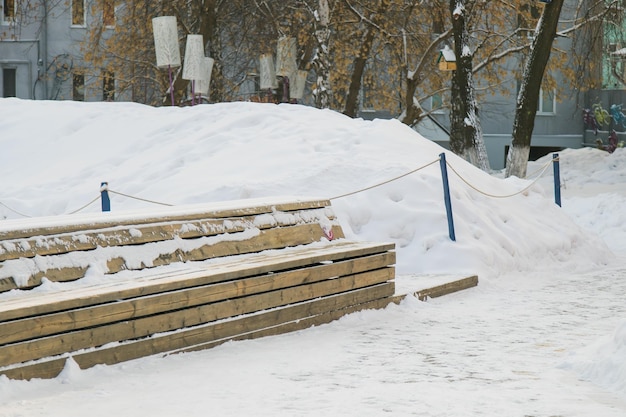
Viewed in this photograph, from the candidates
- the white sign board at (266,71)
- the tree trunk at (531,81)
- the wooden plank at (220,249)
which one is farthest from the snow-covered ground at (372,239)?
the white sign board at (266,71)

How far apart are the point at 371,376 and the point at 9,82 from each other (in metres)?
40.5

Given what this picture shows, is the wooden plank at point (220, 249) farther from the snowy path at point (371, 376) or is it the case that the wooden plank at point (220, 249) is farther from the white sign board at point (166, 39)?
the white sign board at point (166, 39)

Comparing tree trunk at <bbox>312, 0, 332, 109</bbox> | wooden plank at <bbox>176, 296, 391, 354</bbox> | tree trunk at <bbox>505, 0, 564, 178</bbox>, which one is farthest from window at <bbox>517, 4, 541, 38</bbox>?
wooden plank at <bbox>176, 296, 391, 354</bbox>

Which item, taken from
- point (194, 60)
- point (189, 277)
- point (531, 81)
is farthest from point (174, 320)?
point (531, 81)

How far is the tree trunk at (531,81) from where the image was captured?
20.3 metres

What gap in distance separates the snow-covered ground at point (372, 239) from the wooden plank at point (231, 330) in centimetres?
7

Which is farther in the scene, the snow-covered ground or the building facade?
the building facade

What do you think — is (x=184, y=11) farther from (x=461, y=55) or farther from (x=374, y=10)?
(x=461, y=55)

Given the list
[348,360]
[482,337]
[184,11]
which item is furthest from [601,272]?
[184,11]

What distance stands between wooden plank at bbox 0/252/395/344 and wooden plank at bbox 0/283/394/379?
0.16 metres

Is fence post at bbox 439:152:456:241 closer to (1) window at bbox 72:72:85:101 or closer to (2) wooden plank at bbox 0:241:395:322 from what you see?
(2) wooden plank at bbox 0:241:395:322

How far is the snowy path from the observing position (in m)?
6.05

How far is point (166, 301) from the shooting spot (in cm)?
713

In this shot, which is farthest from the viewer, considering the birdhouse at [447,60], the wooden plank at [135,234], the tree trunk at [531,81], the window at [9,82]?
the window at [9,82]
